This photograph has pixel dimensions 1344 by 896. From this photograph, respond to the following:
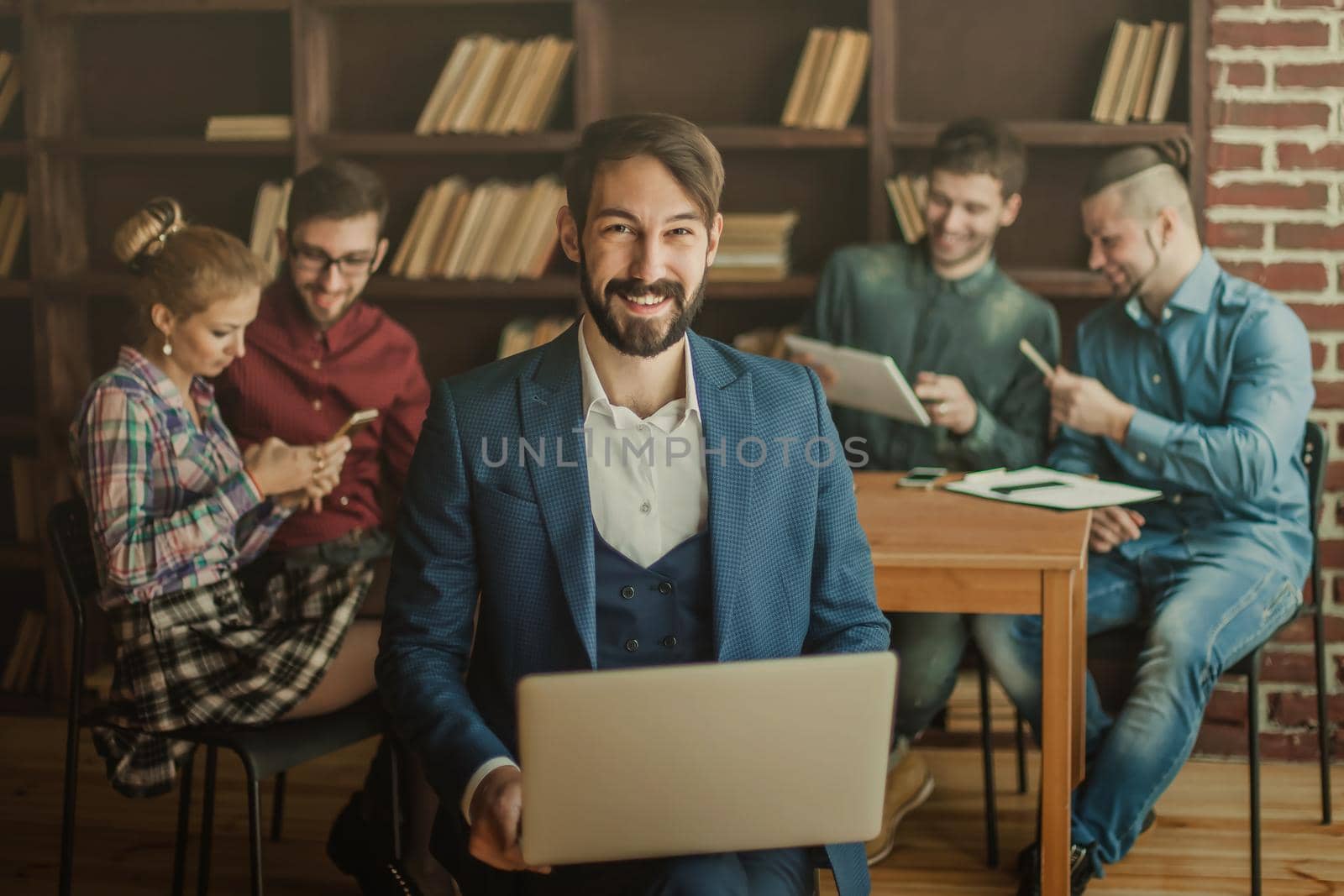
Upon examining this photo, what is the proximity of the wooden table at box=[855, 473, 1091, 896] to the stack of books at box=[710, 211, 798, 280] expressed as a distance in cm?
120

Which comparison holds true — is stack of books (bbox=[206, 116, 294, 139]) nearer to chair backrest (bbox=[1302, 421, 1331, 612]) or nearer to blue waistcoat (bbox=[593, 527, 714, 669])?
blue waistcoat (bbox=[593, 527, 714, 669])

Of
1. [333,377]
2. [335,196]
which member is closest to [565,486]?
[333,377]

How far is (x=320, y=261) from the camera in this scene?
275 cm

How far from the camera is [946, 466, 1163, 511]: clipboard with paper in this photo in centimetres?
239

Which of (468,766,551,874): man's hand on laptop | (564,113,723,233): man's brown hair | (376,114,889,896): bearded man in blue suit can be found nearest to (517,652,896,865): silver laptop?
(468,766,551,874): man's hand on laptop

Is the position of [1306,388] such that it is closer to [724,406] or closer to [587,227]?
[724,406]

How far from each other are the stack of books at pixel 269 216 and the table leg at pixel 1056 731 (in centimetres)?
218

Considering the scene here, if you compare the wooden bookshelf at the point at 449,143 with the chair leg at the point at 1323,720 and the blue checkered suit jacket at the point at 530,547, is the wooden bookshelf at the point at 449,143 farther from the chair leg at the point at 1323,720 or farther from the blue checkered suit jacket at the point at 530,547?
the chair leg at the point at 1323,720

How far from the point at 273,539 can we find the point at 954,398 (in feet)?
4.69

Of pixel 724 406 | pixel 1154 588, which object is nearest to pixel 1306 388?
pixel 1154 588

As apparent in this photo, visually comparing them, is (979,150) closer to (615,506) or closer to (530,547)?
(615,506)

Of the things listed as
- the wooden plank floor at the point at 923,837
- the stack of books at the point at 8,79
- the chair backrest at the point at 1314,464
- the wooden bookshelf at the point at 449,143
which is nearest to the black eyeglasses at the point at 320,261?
the wooden bookshelf at the point at 449,143

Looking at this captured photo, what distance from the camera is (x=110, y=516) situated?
2.08 meters

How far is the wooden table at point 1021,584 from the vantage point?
209 centimetres
